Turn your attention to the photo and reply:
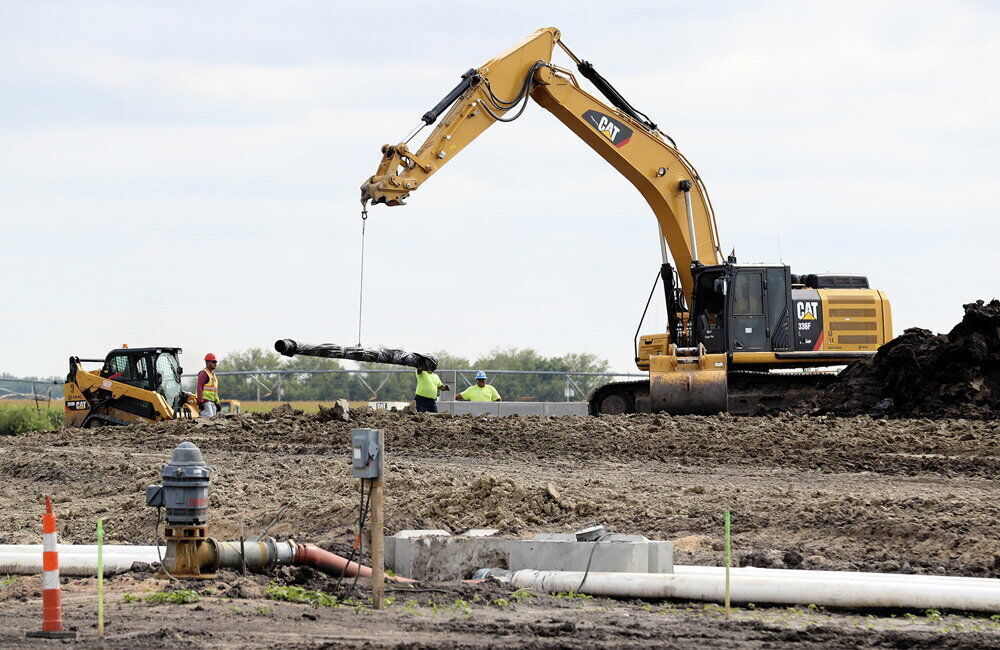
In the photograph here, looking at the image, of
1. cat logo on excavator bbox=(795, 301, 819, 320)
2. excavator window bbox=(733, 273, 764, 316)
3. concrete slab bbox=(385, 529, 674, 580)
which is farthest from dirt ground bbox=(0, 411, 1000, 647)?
cat logo on excavator bbox=(795, 301, 819, 320)

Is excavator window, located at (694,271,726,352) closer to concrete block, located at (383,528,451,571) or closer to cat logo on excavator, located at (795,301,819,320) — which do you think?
cat logo on excavator, located at (795,301,819,320)

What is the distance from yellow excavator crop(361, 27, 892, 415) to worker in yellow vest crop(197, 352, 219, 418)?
265 inches

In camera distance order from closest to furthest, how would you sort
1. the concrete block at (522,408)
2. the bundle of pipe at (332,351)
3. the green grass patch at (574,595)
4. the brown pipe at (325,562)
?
the green grass patch at (574,595), the brown pipe at (325,562), the bundle of pipe at (332,351), the concrete block at (522,408)

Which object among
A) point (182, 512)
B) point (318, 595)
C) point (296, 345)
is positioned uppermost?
point (296, 345)

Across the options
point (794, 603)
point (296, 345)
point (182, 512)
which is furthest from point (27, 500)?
point (794, 603)

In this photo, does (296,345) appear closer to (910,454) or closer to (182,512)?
(910,454)

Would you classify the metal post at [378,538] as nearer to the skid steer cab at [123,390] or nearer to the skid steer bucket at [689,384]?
the skid steer bucket at [689,384]

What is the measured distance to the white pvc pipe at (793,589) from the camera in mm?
7766

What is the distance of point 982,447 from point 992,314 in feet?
15.8

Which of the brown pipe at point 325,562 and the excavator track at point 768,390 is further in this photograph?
the excavator track at point 768,390

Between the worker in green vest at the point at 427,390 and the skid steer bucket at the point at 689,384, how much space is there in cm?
438

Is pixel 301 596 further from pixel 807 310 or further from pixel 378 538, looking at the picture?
pixel 807 310

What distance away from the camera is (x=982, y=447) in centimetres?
1530

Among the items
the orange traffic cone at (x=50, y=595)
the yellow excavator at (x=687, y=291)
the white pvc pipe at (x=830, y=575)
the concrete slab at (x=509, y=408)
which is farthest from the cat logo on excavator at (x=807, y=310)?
the orange traffic cone at (x=50, y=595)
